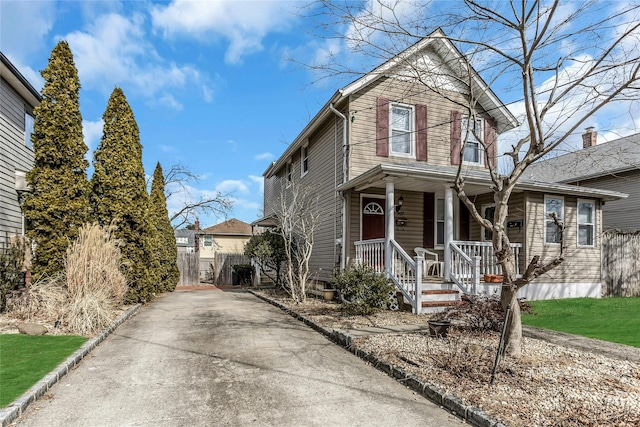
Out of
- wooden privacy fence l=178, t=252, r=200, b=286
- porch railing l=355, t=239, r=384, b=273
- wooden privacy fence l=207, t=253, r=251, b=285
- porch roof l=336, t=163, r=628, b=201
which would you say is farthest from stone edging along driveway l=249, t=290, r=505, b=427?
wooden privacy fence l=178, t=252, r=200, b=286

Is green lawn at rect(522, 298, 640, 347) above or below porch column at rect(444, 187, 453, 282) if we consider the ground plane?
below

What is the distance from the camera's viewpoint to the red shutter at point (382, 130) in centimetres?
1155

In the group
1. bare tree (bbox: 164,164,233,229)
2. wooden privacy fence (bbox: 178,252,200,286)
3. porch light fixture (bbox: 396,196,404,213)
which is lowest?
wooden privacy fence (bbox: 178,252,200,286)

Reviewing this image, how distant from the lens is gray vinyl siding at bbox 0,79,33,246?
33.2 ft

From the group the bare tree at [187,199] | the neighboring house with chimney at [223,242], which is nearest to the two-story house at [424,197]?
the bare tree at [187,199]

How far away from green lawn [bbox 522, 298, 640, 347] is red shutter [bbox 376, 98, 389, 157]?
5809 millimetres

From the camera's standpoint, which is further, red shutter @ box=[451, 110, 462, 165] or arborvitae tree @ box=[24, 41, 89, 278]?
red shutter @ box=[451, 110, 462, 165]

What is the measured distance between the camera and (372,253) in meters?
10.3

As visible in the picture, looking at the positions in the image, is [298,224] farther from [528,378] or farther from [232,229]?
[232,229]

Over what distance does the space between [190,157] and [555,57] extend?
1173 inches

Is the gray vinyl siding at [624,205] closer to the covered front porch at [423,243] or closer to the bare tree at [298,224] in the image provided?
the covered front porch at [423,243]

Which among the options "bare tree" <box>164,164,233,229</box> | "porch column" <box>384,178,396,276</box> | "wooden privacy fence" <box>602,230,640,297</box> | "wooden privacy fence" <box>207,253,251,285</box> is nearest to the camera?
"porch column" <box>384,178,396,276</box>

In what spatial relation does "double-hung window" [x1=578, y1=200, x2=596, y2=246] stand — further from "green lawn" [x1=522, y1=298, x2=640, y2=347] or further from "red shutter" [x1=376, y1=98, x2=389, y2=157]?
"red shutter" [x1=376, y1=98, x2=389, y2=157]

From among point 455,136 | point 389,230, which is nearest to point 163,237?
point 389,230
